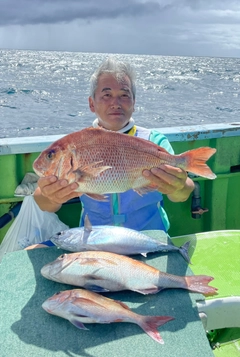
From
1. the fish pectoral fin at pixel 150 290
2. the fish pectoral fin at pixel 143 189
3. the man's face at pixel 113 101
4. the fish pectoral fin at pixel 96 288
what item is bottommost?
the fish pectoral fin at pixel 150 290

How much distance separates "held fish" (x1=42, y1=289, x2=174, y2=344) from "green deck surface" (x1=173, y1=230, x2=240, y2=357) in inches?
27.8

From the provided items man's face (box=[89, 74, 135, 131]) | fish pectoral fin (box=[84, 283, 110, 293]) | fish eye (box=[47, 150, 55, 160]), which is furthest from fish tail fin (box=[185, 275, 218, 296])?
man's face (box=[89, 74, 135, 131])

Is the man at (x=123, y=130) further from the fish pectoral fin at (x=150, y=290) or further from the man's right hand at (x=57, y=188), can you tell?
the fish pectoral fin at (x=150, y=290)

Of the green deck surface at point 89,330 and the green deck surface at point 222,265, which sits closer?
the green deck surface at point 89,330

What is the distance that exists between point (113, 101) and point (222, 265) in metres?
1.37

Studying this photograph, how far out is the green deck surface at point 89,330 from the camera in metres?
1.64

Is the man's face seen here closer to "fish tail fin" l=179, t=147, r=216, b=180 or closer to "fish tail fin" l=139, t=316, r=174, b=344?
"fish tail fin" l=179, t=147, r=216, b=180

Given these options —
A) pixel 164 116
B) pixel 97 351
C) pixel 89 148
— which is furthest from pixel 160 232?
pixel 164 116

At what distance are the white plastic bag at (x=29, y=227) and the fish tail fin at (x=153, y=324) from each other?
1716 mm

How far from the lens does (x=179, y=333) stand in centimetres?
175

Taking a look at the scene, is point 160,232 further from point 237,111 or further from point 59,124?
point 237,111

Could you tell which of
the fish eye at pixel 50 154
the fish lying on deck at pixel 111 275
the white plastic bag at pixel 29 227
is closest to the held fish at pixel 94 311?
the fish lying on deck at pixel 111 275

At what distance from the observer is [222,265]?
2.62m

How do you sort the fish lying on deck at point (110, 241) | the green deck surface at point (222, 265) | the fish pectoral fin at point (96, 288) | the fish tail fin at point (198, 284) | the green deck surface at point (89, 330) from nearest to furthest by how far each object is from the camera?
1. the green deck surface at point (89, 330)
2. the fish pectoral fin at point (96, 288)
3. the fish tail fin at point (198, 284)
4. the fish lying on deck at point (110, 241)
5. the green deck surface at point (222, 265)
